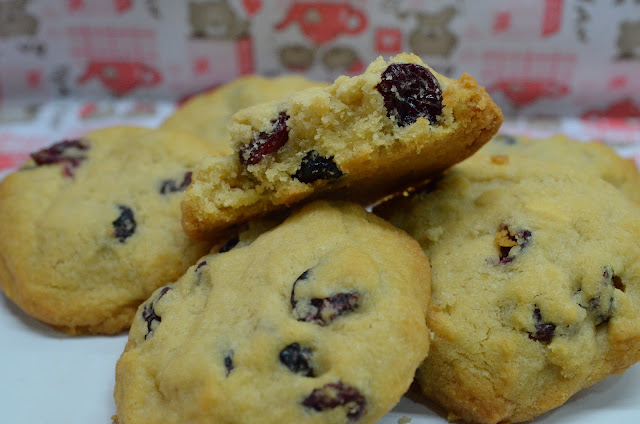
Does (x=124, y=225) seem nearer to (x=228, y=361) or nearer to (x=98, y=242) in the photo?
(x=98, y=242)

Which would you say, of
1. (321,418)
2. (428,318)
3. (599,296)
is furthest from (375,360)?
(599,296)

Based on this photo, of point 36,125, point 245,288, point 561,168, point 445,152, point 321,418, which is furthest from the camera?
point 36,125

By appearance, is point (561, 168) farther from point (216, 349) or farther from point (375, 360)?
point (216, 349)

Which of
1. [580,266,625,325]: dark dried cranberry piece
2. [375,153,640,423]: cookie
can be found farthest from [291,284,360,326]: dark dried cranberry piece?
[580,266,625,325]: dark dried cranberry piece

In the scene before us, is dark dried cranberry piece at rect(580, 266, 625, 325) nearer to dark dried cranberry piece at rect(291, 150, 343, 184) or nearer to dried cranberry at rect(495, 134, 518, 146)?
dark dried cranberry piece at rect(291, 150, 343, 184)

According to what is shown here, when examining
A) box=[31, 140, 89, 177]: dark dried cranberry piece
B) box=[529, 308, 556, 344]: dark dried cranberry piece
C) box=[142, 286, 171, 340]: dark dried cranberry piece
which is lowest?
box=[142, 286, 171, 340]: dark dried cranberry piece

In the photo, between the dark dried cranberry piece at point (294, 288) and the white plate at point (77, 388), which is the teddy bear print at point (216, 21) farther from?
the dark dried cranberry piece at point (294, 288)
